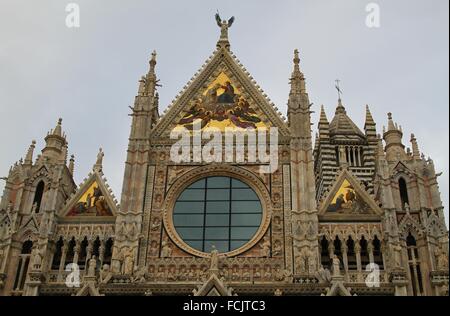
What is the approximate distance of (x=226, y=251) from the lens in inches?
985

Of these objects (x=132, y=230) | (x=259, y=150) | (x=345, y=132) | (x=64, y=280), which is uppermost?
(x=345, y=132)

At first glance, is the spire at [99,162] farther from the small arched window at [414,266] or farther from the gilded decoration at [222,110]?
the small arched window at [414,266]

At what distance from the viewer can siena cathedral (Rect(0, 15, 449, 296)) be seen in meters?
23.6

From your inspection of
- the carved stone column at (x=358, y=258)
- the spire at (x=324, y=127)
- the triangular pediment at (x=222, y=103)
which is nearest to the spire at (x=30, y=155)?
the triangular pediment at (x=222, y=103)

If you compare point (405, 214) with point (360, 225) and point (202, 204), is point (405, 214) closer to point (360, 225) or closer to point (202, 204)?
point (360, 225)

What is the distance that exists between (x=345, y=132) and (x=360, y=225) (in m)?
18.0

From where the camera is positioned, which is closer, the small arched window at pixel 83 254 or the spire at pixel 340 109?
the small arched window at pixel 83 254

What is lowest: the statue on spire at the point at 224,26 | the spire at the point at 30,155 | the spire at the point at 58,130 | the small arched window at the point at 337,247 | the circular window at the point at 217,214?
the small arched window at the point at 337,247

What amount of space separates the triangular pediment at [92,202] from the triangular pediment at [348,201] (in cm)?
817

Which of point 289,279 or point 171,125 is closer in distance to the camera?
point 289,279

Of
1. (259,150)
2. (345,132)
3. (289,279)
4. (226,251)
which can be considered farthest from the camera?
(345,132)

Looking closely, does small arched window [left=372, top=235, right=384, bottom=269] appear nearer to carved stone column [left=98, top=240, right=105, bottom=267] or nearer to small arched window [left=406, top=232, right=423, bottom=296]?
small arched window [left=406, top=232, right=423, bottom=296]

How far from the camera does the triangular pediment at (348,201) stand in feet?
84.6

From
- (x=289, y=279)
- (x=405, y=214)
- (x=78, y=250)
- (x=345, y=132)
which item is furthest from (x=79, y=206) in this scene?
(x=345, y=132)
